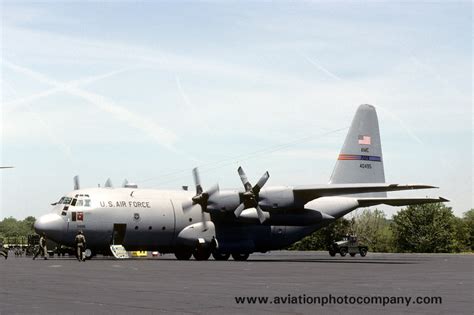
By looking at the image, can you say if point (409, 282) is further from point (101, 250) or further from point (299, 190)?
point (101, 250)

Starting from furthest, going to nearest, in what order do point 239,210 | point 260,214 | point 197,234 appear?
point 197,234, point 239,210, point 260,214

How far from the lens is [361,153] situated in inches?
2116

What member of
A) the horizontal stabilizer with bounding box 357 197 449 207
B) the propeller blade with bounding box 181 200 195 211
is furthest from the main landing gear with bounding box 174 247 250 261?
the horizontal stabilizer with bounding box 357 197 449 207

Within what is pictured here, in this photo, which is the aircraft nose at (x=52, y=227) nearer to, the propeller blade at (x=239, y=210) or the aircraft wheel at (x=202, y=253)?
the aircraft wheel at (x=202, y=253)

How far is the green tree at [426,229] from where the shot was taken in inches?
3755

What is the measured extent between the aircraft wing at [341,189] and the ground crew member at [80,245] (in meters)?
12.6

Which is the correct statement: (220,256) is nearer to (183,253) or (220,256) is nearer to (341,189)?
(183,253)

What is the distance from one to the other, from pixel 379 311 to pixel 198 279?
10071 mm

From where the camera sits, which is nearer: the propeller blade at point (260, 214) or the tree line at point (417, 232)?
the propeller blade at point (260, 214)

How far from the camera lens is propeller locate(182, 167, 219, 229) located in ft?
145

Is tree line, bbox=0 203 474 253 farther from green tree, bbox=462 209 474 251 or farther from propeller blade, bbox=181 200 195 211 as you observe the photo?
propeller blade, bbox=181 200 195 211

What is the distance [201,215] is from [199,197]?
2224 mm

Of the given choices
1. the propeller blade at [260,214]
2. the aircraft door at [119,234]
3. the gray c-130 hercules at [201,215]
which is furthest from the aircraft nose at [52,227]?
the propeller blade at [260,214]

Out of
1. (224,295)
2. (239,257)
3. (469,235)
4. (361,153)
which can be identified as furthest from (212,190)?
(469,235)
